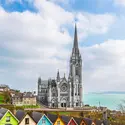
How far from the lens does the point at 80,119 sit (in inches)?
1955

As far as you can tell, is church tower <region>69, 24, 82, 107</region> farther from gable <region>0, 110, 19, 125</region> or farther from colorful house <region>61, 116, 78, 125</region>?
gable <region>0, 110, 19, 125</region>

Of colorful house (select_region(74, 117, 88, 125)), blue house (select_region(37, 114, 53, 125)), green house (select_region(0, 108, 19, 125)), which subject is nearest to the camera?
green house (select_region(0, 108, 19, 125))

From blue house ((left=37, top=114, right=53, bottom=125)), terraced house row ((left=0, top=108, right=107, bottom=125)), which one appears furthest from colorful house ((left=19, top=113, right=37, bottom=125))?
blue house ((left=37, top=114, right=53, bottom=125))

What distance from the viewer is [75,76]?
189m

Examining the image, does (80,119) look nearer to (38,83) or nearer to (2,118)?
(2,118)

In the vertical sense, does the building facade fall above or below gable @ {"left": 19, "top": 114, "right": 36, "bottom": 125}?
above

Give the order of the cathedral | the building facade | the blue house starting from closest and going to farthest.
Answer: the blue house < the building facade < the cathedral

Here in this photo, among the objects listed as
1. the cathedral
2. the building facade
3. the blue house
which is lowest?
the blue house

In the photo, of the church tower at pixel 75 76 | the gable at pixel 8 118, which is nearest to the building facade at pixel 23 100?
the church tower at pixel 75 76

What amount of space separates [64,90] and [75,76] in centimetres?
1214

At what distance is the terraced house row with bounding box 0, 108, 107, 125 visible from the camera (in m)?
45.2

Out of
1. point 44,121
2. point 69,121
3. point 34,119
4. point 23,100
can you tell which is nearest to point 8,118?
point 34,119

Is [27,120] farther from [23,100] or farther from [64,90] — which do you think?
[64,90]

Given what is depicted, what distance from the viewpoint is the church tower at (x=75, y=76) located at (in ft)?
594
